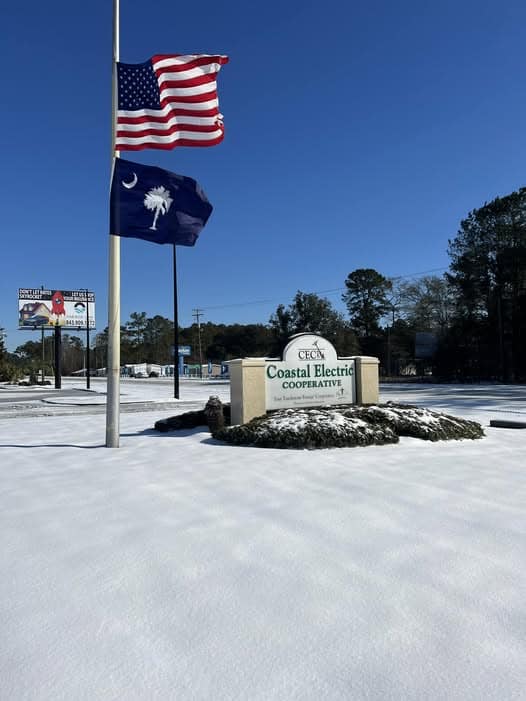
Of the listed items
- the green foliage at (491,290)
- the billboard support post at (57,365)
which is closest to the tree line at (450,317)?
the green foliage at (491,290)

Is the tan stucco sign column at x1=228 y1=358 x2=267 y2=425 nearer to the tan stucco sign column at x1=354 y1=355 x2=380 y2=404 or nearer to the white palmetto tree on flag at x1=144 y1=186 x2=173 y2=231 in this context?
the tan stucco sign column at x1=354 y1=355 x2=380 y2=404

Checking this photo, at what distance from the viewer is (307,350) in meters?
10.9

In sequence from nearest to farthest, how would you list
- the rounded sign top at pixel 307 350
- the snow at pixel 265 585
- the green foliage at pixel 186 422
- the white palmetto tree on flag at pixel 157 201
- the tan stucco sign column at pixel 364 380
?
the snow at pixel 265 585, the white palmetto tree on flag at pixel 157 201, the rounded sign top at pixel 307 350, the green foliage at pixel 186 422, the tan stucco sign column at pixel 364 380

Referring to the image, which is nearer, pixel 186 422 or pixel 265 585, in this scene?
pixel 265 585

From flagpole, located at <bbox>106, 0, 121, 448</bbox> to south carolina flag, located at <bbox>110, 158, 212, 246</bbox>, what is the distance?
0.99ft

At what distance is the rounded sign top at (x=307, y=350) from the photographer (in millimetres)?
10719

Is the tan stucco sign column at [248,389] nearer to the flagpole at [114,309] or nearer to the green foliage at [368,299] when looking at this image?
the flagpole at [114,309]

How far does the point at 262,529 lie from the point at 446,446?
511cm

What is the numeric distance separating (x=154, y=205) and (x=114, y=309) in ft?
6.02

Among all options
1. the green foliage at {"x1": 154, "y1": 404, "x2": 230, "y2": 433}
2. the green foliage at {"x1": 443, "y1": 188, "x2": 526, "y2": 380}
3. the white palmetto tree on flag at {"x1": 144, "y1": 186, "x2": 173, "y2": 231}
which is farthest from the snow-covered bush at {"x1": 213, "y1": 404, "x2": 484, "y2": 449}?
the green foliage at {"x1": 443, "y1": 188, "x2": 526, "y2": 380}

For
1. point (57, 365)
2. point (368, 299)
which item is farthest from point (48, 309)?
point (368, 299)

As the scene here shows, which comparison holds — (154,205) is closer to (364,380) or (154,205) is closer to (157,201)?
(157,201)

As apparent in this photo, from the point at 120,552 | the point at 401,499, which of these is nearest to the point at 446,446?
the point at 401,499

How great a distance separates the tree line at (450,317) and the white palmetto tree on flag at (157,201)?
377 centimetres
